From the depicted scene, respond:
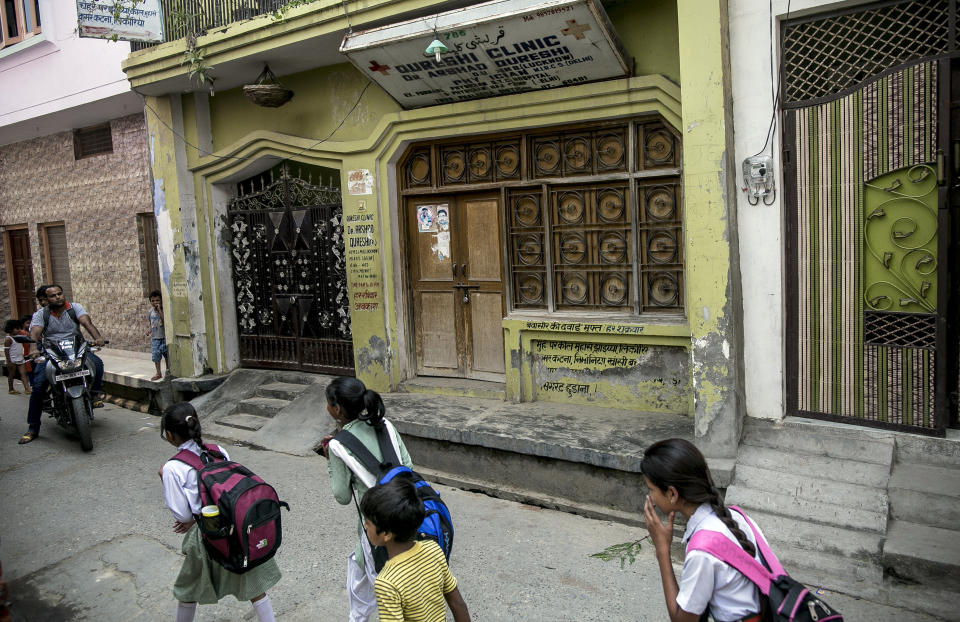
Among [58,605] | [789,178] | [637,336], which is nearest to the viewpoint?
[58,605]

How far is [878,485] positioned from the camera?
4348 millimetres

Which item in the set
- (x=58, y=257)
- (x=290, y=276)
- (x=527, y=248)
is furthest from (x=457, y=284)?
(x=58, y=257)

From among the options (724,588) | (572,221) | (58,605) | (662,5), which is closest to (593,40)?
(662,5)

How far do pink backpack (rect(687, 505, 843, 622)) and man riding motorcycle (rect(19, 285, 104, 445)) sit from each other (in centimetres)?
706

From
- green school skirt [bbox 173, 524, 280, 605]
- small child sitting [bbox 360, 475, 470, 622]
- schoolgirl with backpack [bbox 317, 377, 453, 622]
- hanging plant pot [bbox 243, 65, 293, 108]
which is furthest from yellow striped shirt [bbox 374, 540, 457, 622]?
hanging plant pot [bbox 243, 65, 293, 108]

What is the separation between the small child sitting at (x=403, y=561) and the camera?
7.76 ft

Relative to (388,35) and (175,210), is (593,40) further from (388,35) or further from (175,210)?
(175,210)

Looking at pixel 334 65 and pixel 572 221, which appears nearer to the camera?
pixel 572 221

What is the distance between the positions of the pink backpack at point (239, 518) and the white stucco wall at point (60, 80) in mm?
8619

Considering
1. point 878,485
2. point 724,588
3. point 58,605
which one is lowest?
point 58,605

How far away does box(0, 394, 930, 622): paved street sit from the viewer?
396cm

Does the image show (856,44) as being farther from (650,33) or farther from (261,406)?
(261,406)

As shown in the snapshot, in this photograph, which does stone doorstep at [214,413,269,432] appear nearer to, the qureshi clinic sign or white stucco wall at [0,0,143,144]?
the qureshi clinic sign

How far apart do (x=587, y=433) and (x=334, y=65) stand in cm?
479
